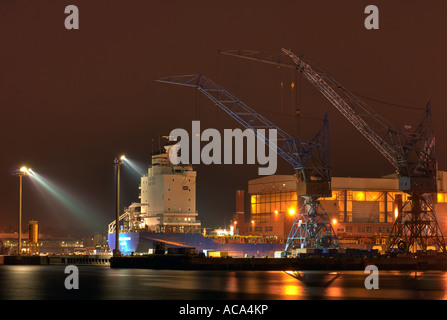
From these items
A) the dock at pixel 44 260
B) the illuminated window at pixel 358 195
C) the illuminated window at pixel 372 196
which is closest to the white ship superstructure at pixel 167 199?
the dock at pixel 44 260

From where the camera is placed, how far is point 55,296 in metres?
44.5

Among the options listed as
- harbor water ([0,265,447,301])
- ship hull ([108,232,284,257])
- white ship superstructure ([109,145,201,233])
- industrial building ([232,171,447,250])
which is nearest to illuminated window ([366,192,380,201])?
industrial building ([232,171,447,250])

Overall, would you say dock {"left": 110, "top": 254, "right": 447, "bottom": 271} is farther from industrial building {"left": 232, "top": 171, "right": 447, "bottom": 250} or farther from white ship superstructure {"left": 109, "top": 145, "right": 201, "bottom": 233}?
industrial building {"left": 232, "top": 171, "right": 447, "bottom": 250}

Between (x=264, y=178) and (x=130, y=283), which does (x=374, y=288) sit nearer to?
(x=130, y=283)

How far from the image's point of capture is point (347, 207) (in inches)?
4894

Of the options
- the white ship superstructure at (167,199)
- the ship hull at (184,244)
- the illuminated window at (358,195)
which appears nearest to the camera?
the ship hull at (184,244)

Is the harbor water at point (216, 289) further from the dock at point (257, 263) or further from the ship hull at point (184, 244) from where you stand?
the ship hull at point (184, 244)

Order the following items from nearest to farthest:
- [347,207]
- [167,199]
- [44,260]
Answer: [44,260] < [167,199] < [347,207]

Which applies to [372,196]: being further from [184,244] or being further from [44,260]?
[44,260]

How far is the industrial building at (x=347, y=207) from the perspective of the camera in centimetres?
11869

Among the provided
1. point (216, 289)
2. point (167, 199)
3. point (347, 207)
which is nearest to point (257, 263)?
point (167, 199)

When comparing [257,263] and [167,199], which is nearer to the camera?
[257,263]
